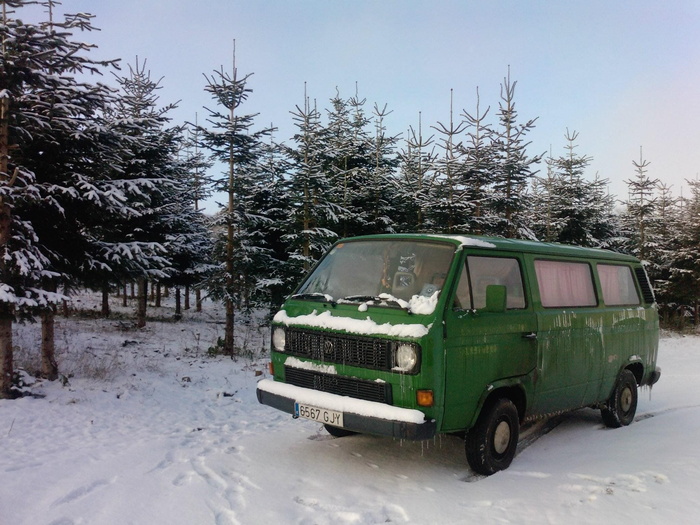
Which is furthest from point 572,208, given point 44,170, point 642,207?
point 44,170

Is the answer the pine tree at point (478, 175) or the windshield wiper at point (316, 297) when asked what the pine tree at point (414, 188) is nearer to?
the pine tree at point (478, 175)

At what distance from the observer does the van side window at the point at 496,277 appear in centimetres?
541

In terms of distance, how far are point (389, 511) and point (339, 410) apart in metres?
1.00

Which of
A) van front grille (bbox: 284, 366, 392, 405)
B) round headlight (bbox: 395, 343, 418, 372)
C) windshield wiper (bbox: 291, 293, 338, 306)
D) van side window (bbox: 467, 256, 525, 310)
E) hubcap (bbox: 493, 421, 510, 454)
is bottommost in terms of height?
hubcap (bbox: 493, 421, 510, 454)

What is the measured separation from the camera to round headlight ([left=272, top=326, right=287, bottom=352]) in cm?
587

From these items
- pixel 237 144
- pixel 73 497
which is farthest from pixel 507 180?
pixel 73 497

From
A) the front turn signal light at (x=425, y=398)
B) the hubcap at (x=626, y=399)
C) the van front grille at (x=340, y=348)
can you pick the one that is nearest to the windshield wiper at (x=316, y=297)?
the van front grille at (x=340, y=348)

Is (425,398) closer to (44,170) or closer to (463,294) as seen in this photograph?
(463,294)

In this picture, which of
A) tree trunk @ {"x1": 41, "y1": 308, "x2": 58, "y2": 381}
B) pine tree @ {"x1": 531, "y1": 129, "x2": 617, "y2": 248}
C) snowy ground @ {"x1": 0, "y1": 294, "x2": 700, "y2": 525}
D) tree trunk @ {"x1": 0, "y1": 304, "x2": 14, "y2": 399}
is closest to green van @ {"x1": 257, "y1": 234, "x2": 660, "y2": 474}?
snowy ground @ {"x1": 0, "y1": 294, "x2": 700, "y2": 525}

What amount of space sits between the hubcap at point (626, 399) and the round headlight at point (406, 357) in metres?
4.56

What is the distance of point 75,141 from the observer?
351 inches

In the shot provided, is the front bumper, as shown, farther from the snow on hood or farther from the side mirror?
the side mirror

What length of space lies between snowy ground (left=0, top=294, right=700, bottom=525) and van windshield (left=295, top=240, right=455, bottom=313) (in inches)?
70.1

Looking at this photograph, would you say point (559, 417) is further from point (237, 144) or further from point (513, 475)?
point (237, 144)
